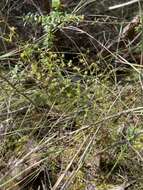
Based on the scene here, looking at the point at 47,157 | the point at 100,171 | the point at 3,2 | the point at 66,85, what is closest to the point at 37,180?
the point at 47,157

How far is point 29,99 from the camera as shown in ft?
6.16

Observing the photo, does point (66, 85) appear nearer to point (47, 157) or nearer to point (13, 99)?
point (13, 99)

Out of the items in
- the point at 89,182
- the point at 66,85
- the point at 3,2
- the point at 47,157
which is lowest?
the point at 89,182

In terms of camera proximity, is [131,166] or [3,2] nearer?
[131,166]

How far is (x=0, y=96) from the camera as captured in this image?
80.4 inches

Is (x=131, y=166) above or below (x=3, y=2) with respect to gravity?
below

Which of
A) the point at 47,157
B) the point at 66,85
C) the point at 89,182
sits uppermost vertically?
the point at 66,85

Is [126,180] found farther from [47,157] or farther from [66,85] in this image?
[66,85]

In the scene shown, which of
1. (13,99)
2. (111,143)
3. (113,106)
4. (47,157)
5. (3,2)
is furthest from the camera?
(3,2)

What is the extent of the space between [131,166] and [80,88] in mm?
522

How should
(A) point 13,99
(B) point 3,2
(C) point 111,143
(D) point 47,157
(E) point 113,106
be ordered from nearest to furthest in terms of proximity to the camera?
1. (D) point 47,157
2. (C) point 111,143
3. (E) point 113,106
4. (A) point 13,99
5. (B) point 3,2

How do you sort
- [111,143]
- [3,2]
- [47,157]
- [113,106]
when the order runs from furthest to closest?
[3,2] < [113,106] < [111,143] < [47,157]

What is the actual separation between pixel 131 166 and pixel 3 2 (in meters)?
1.48

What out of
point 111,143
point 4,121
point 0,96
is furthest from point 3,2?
point 111,143
